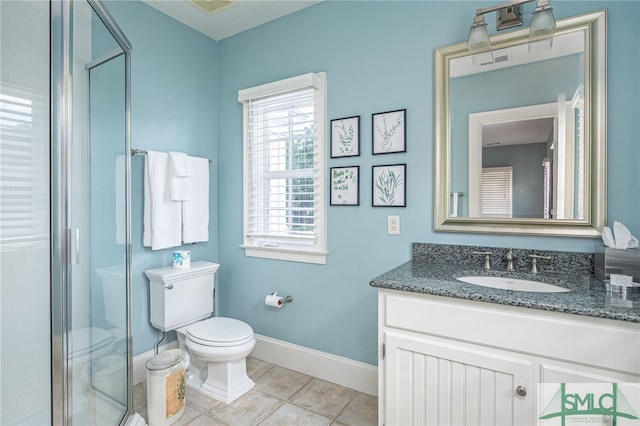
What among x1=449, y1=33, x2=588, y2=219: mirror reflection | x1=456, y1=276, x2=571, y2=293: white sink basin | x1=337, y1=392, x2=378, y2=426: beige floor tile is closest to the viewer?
x1=456, y1=276, x2=571, y2=293: white sink basin

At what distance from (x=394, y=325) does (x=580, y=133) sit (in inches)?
49.4

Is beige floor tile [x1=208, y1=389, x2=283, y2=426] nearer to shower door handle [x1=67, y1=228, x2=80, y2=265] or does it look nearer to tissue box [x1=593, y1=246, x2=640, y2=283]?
shower door handle [x1=67, y1=228, x2=80, y2=265]

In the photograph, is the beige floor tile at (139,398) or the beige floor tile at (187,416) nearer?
the beige floor tile at (187,416)

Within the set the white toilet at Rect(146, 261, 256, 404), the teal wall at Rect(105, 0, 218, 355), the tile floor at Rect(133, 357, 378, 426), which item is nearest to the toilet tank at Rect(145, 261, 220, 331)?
the white toilet at Rect(146, 261, 256, 404)

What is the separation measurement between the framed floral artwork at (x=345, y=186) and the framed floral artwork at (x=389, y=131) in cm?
20

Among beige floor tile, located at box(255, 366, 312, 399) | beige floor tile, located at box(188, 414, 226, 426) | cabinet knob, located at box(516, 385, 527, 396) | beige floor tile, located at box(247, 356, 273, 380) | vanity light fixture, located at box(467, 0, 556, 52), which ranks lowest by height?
beige floor tile, located at box(188, 414, 226, 426)

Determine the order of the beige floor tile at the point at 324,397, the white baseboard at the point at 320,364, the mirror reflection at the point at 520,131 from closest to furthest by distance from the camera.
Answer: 1. the mirror reflection at the point at 520,131
2. the beige floor tile at the point at 324,397
3. the white baseboard at the point at 320,364

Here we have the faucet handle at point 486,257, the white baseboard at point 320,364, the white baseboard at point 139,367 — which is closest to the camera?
the faucet handle at point 486,257

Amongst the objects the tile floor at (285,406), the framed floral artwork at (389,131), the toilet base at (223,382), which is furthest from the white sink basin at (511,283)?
the toilet base at (223,382)

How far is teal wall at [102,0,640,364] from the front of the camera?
1593mm

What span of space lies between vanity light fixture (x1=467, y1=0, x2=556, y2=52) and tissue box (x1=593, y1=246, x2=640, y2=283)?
104 centimetres

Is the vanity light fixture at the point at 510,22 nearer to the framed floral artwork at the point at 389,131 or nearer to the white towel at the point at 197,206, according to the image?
the framed floral artwork at the point at 389,131

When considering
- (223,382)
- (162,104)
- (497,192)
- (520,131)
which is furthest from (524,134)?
(162,104)

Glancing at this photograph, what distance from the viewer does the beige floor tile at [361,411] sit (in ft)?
6.12
